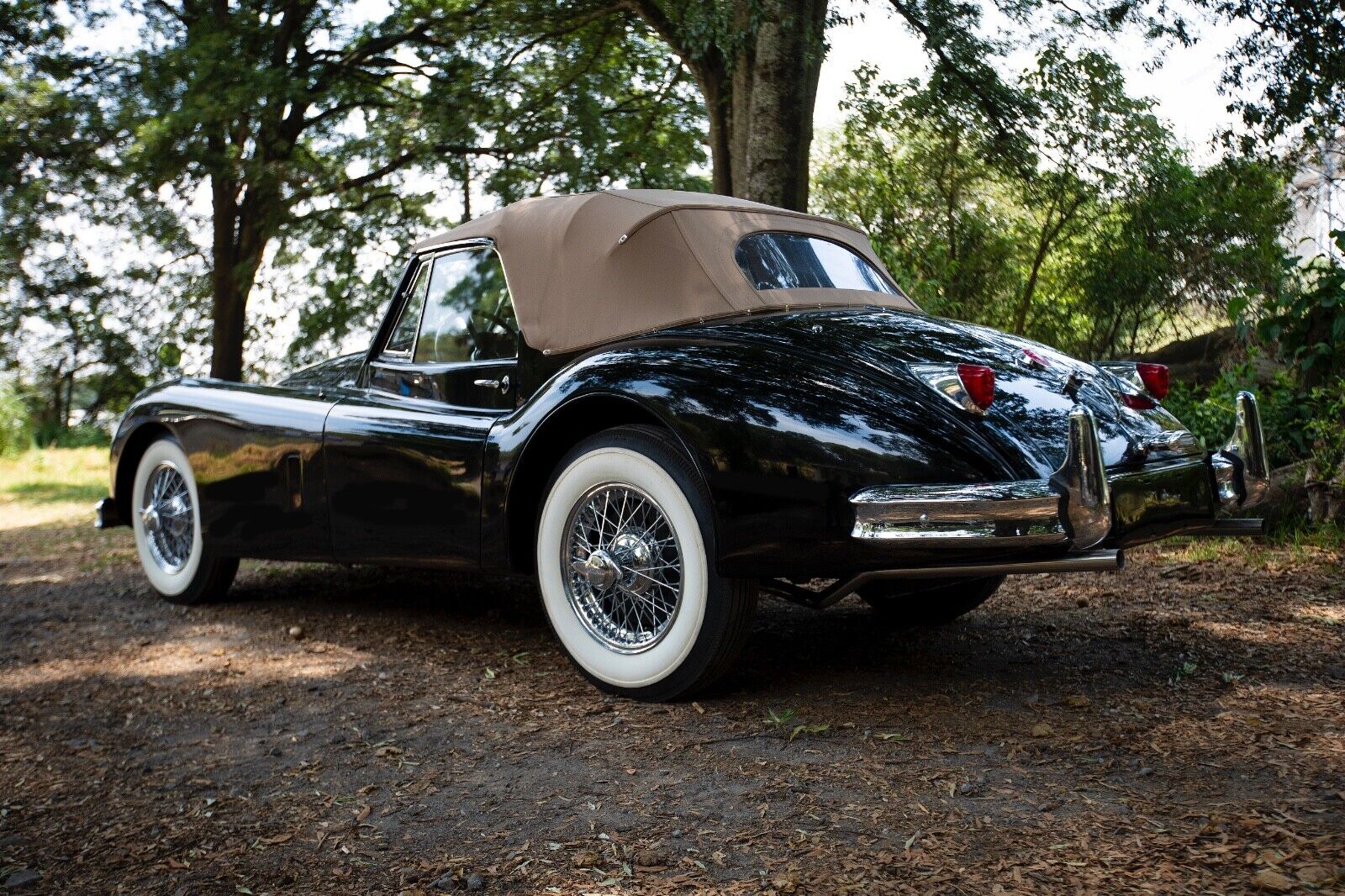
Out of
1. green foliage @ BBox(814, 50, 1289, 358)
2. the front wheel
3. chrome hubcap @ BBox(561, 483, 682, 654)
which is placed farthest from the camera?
green foliage @ BBox(814, 50, 1289, 358)

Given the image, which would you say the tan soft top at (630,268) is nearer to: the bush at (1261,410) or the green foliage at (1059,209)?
the bush at (1261,410)

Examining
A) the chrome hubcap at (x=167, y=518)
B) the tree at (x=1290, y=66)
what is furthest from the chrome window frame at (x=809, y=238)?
the tree at (x=1290, y=66)

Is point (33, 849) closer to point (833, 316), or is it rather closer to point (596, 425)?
point (596, 425)

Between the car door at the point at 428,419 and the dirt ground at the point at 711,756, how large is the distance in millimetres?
472

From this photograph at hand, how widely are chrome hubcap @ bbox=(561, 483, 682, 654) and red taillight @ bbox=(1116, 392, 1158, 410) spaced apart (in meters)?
1.56

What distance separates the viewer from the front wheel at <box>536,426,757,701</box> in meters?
3.31

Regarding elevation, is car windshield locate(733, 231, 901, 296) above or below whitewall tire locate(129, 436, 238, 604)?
above

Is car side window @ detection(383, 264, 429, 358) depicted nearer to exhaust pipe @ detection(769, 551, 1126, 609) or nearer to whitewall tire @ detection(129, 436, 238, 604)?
whitewall tire @ detection(129, 436, 238, 604)

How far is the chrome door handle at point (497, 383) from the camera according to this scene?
13.7ft

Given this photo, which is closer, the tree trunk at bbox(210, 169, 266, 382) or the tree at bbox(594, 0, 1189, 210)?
the tree at bbox(594, 0, 1189, 210)

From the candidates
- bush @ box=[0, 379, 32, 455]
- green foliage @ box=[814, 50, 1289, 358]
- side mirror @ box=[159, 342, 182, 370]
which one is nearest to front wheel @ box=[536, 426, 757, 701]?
green foliage @ box=[814, 50, 1289, 358]

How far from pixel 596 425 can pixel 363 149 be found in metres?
12.1

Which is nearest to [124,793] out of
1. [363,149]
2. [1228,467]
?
[1228,467]

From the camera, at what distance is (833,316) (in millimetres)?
3807
